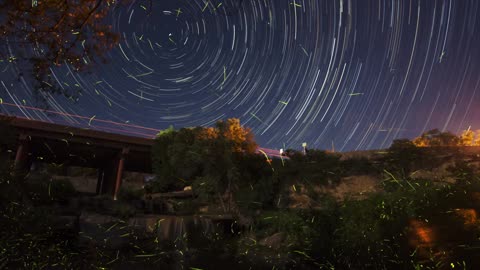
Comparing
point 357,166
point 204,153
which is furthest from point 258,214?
point 357,166

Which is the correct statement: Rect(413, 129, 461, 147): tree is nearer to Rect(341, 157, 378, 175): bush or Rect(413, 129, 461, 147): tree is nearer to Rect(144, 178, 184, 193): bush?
Rect(341, 157, 378, 175): bush

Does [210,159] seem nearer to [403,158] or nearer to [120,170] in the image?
[120,170]

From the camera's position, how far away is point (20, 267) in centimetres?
884

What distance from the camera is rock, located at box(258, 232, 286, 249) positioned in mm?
14922

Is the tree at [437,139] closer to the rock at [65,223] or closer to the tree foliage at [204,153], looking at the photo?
the tree foliage at [204,153]

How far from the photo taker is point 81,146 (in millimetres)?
28828

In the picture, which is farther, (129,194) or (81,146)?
(81,146)

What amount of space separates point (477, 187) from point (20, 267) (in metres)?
14.4

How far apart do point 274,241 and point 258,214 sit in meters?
4.24

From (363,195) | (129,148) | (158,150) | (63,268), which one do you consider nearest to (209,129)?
(158,150)

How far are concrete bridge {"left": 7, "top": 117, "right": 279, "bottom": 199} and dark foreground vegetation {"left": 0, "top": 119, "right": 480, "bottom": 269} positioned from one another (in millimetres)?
2453

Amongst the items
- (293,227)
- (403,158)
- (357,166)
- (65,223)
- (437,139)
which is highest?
(437,139)

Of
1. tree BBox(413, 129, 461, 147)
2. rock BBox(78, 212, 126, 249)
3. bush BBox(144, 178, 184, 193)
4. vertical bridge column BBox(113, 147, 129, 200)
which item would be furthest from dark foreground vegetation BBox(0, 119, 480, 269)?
tree BBox(413, 129, 461, 147)

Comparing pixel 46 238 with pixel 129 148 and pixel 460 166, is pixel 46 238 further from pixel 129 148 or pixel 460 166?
pixel 460 166
